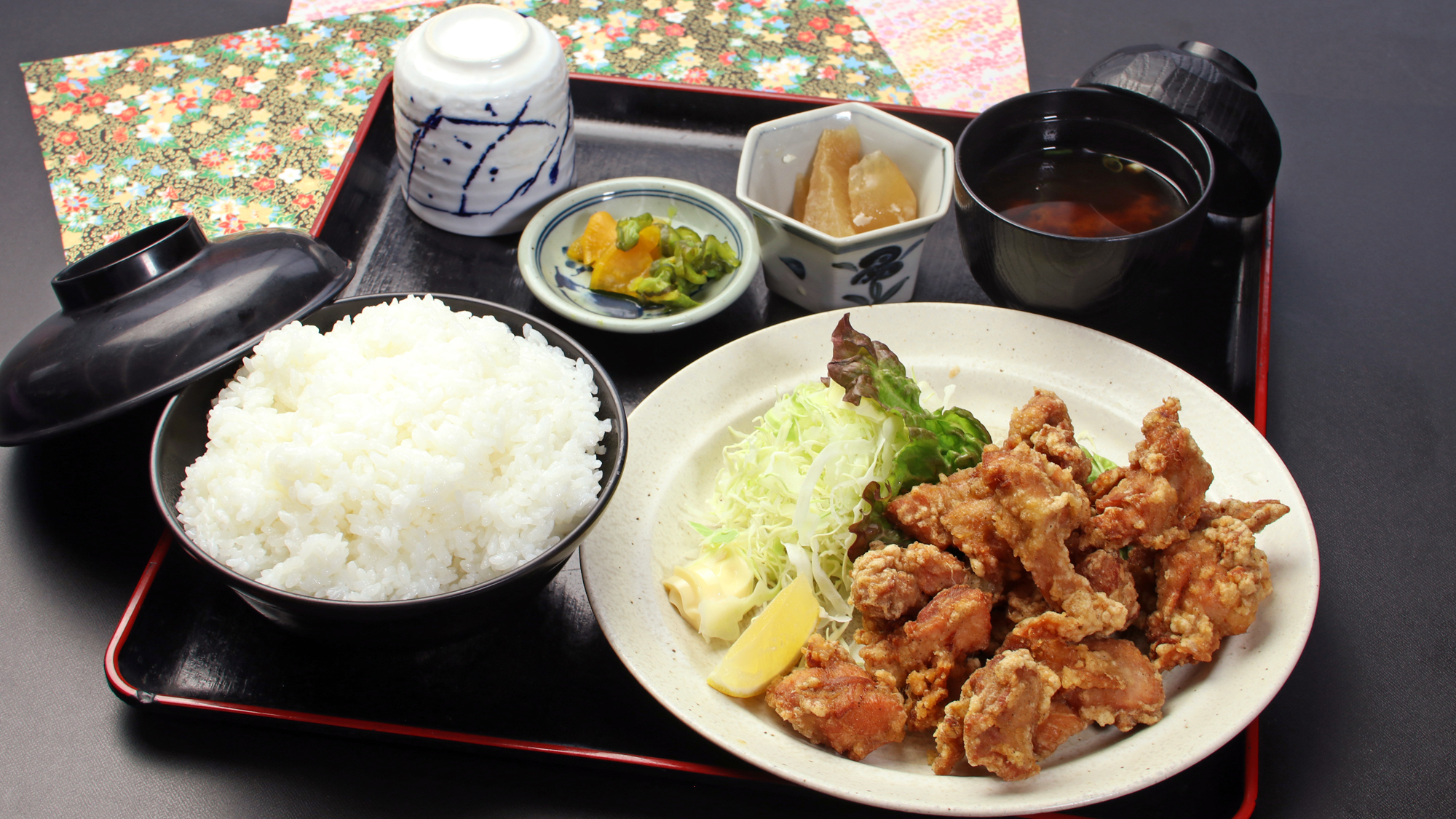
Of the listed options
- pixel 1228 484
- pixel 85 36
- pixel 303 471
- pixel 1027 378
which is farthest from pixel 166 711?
pixel 85 36

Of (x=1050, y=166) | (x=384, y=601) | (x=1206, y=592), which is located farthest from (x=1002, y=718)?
(x=1050, y=166)

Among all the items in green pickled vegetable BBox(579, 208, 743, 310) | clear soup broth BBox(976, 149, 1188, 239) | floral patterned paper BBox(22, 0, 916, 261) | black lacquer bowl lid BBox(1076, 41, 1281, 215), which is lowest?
floral patterned paper BBox(22, 0, 916, 261)

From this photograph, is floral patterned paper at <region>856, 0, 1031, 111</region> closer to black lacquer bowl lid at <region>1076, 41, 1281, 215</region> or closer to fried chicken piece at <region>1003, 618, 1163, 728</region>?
black lacquer bowl lid at <region>1076, 41, 1281, 215</region>

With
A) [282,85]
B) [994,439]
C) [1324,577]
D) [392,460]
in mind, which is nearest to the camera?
[392,460]

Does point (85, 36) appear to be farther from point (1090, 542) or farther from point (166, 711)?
point (1090, 542)

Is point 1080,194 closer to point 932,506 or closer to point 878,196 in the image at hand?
point 878,196

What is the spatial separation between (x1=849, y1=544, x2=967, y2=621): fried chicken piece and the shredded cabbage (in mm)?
236

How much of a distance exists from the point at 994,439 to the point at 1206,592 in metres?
0.66

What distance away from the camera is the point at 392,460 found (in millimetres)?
1713

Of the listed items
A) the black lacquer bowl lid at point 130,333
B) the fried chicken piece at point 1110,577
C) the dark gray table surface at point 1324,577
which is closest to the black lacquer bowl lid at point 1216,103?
→ the dark gray table surface at point 1324,577

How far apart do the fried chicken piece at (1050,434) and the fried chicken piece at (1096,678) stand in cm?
34

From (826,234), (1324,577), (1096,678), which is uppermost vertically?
(826,234)

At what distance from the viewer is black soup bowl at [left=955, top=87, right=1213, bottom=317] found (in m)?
2.25

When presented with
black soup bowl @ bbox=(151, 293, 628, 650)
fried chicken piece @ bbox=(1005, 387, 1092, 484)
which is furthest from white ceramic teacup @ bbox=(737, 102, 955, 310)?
black soup bowl @ bbox=(151, 293, 628, 650)
